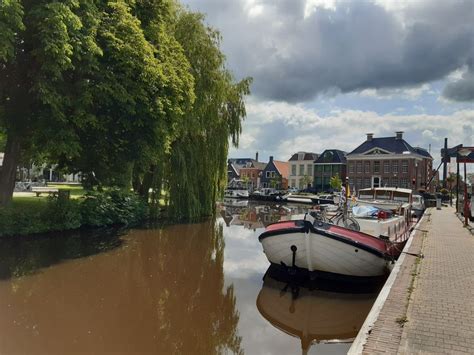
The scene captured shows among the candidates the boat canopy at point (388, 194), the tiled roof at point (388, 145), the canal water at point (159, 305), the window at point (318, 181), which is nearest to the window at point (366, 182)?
the tiled roof at point (388, 145)

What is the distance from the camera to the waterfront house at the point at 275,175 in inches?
2992

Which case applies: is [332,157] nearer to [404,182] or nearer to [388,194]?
[404,182]

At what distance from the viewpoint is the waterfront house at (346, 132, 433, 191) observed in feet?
194

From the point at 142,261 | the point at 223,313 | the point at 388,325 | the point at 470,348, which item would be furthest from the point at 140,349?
the point at 142,261

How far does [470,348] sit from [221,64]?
19.4 m

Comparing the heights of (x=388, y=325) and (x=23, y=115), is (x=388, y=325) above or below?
below

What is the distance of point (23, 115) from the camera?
1346cm

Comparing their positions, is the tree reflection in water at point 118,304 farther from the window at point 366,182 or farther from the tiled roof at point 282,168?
the tiled roof at point 282,168

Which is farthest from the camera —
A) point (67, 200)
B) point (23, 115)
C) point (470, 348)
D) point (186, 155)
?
point (186, 155)

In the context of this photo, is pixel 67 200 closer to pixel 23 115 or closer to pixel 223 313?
pixel 23 115

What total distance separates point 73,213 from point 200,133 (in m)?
7.67

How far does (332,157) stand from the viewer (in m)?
68.6

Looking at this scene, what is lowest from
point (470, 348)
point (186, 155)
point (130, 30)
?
point (470, 348)

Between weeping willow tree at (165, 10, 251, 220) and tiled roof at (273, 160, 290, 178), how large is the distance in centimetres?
5598
